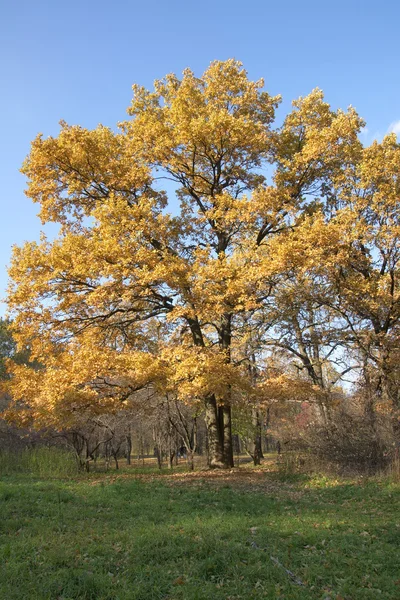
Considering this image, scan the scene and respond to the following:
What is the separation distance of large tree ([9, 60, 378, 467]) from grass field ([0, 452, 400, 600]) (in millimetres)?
3876

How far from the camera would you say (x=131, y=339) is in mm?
15570

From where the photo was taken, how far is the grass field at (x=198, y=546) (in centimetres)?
422

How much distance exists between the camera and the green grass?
4219mm

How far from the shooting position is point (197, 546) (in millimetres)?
5320

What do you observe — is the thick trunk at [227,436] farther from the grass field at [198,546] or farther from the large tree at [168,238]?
the grass field at [198,546]

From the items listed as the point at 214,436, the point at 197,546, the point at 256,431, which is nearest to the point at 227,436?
the point at 214,436

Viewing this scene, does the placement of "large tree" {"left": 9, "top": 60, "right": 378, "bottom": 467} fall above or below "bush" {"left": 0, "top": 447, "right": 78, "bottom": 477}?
above

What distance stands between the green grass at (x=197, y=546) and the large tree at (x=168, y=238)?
12.8 feet

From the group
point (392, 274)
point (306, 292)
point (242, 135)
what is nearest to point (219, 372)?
point (306, 292)

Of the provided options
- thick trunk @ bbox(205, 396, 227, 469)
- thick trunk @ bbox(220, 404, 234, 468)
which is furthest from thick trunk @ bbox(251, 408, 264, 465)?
thick trunk @ bbox(205, 396, 227, 469)

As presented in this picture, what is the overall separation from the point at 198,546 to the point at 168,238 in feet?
36.3

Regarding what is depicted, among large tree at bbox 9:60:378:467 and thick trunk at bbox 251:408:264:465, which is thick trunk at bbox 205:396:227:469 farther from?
thick trunk at bbox 251:408:264:465

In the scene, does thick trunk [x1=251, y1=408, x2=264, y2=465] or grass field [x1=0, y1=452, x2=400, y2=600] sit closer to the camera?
grass field [x1=0, y1=452, x2=400, y2=600]

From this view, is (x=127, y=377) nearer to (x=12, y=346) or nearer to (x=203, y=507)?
(x=203, y=507)
